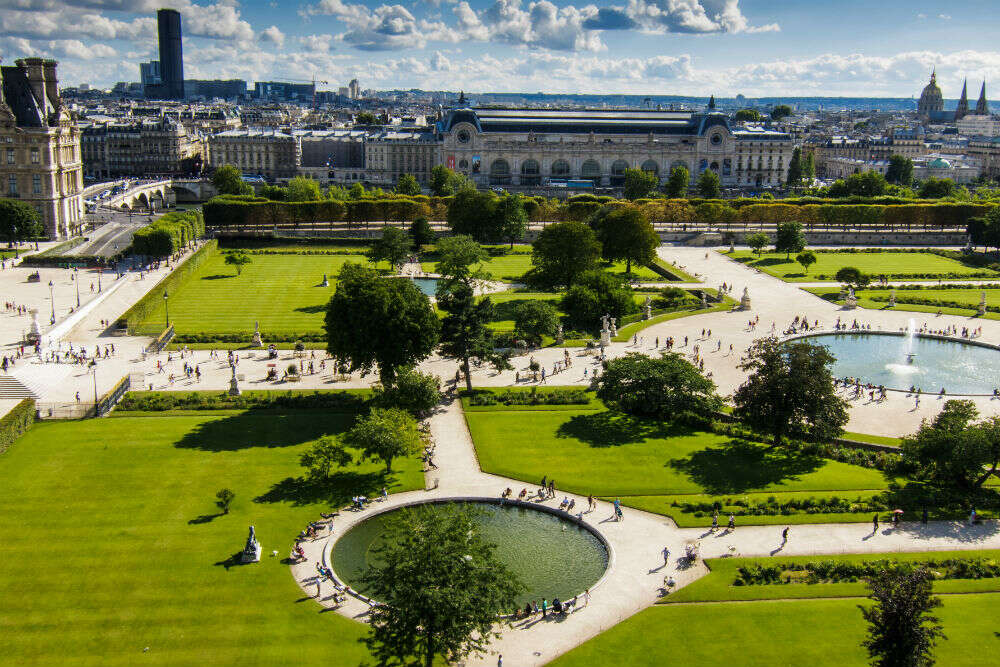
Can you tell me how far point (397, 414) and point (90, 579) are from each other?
17.8 meters

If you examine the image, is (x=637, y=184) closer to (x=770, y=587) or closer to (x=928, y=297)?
(x=928, y=297)

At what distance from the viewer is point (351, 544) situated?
137ft

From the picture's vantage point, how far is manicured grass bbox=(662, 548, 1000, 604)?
37.5 metres

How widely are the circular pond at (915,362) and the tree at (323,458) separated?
38524 mm

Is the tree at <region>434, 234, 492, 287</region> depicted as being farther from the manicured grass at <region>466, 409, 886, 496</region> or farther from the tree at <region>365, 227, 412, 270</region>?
the manicured grass at <region>466, 409, 886, 496</region>

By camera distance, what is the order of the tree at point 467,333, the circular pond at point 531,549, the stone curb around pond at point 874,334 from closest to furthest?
the circular pond at point 531,549, the tree at point 467,333, the stone curb around pond at point 874,334

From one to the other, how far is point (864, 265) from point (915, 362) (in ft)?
150

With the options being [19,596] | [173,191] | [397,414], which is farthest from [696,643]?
[173,191]

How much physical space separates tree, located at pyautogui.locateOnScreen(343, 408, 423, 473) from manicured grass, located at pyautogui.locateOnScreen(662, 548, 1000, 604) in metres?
16.5

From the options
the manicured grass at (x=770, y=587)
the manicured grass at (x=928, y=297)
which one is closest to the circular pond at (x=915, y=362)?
the manicured grass at (x=928, y=297)

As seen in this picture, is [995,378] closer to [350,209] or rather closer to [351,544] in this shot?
[351,544]

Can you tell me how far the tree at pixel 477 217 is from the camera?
120 meters

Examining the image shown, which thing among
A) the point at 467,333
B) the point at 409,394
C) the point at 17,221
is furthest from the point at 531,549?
the point at 17,221

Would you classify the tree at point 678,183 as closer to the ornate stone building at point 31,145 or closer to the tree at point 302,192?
the tree at point 302,192
